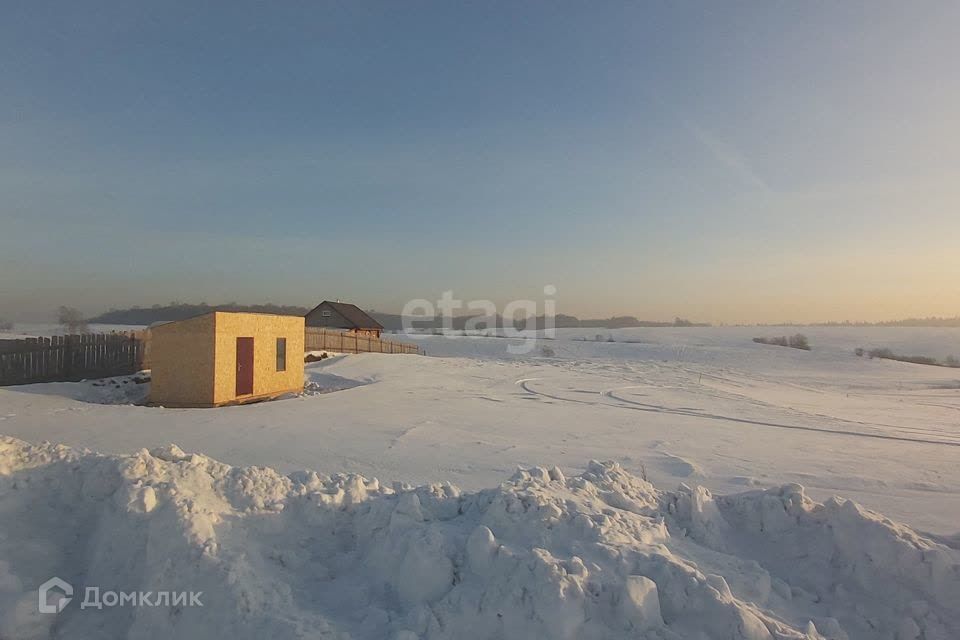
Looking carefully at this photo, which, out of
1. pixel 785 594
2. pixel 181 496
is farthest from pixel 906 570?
pixel 181 496

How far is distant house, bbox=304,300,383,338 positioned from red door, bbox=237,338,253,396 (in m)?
19.1

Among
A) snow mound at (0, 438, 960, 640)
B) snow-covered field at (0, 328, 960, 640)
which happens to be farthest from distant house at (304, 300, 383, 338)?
snow mound at (0, 438, 960, 640)

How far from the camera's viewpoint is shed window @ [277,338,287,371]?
18.1m

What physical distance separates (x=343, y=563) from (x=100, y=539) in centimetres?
199

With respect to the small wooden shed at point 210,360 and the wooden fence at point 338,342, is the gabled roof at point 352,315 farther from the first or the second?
the small wooden shed at point 210,360

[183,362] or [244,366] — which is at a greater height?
[183,362]

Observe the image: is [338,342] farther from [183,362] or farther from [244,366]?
[183,362]

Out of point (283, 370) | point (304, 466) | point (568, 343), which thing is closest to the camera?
point (304, 466)

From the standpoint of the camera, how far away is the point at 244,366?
1634cm

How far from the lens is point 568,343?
161ft

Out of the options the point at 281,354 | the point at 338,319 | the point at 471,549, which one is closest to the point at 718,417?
the point at 471,549

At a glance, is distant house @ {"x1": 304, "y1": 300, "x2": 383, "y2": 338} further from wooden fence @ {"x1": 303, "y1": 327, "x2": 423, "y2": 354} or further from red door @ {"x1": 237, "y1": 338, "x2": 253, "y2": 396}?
red door @ {"x1": 237, "y1": 338, "x2": 253, "y2": 396}

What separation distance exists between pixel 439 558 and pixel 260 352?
48.1 ft

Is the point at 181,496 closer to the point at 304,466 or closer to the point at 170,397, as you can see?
the point at 304,466
